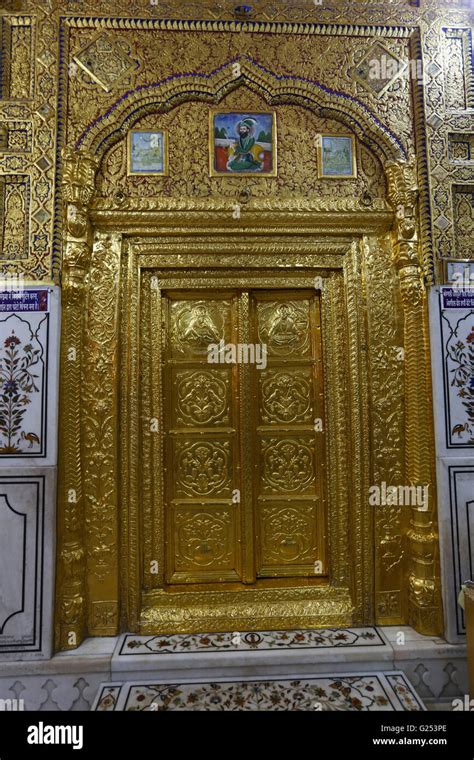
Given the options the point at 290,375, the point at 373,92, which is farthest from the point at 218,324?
the point at 373,92

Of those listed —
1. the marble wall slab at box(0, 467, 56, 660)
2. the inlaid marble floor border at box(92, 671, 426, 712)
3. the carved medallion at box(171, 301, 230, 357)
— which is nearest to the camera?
the inlaid marble floor border at box(92, 671, 426, 712)

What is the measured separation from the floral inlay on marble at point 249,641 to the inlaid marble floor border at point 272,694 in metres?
0.16

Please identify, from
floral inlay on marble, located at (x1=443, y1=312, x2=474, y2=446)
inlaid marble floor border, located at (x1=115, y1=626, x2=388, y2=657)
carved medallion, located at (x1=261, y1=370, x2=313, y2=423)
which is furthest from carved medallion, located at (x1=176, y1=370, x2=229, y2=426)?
floral inlay on marble, located at (x1=443, y1=312, x2=474, y2=446)

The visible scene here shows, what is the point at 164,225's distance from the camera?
2861mm

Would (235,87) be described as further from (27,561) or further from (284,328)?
(27,561)

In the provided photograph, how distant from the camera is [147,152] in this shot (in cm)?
290

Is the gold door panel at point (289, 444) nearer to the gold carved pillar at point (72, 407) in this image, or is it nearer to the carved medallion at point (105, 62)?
the gold carved pillar at point (72, 407)

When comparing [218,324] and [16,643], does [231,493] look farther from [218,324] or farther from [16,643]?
[16,643]

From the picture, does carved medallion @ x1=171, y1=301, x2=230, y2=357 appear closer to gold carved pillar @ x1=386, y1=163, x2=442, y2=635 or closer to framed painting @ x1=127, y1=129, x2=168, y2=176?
framed painting @ x1=127, y1=129, x2=168, y2=176

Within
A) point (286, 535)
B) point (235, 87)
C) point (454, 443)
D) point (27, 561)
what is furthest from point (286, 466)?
point (235, 87)

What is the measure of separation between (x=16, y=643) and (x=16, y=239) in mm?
2387

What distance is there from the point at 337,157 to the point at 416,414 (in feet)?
5.81

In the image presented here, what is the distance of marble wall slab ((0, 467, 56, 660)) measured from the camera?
2523 mm

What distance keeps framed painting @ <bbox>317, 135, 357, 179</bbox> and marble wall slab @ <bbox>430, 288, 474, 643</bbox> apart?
39.0 inches
